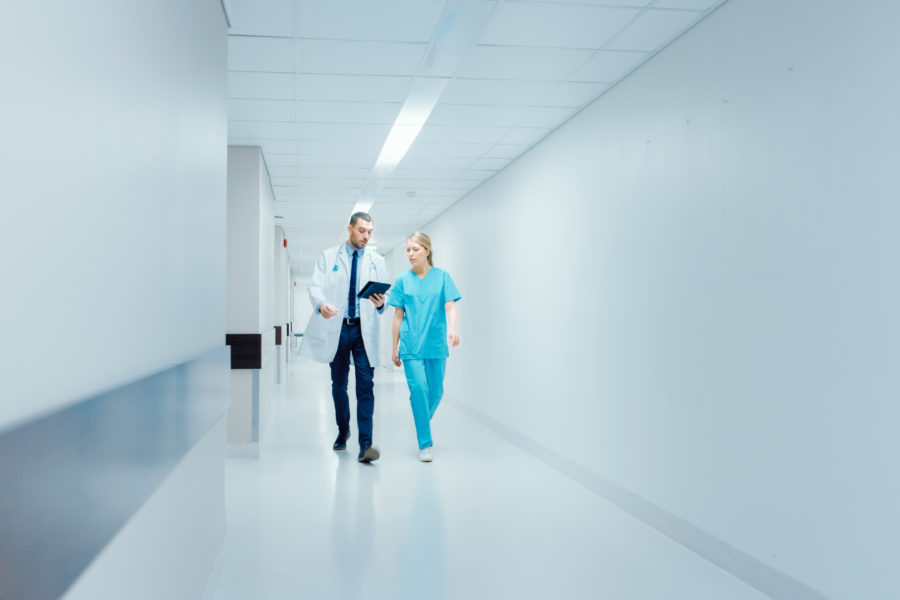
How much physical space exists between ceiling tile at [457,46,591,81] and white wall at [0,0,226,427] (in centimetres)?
171

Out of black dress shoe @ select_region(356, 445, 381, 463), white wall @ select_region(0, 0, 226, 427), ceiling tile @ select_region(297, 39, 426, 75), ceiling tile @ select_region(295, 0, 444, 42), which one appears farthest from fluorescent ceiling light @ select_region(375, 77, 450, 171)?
black dress shoe @ select_region(356, 445, 381, 463)

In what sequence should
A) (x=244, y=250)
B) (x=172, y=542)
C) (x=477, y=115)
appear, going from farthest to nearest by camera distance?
(x=244, y=250) < (x=477, y=115) < (x=172, y=542)

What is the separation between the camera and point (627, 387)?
3525 millimetres

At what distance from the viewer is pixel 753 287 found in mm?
2547

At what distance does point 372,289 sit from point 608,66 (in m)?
1.88

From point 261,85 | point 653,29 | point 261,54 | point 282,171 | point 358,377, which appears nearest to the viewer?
point 653,29

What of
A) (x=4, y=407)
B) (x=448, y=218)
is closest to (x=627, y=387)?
(x=4, y=407)

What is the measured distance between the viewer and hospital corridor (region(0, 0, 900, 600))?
0.97 metres

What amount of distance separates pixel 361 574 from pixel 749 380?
64.0 inches

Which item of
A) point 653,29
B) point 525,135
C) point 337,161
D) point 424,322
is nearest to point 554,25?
point 653,29

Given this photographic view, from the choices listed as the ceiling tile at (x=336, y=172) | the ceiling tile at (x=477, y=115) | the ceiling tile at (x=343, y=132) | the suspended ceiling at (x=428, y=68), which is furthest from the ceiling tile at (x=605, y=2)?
the ceiling tile at (x=336, y=172)

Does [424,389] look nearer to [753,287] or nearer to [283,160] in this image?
[283,160]

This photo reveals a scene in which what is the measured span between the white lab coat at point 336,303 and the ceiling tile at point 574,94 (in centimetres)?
149

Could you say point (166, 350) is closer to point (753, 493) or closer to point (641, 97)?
point (753, 493)
